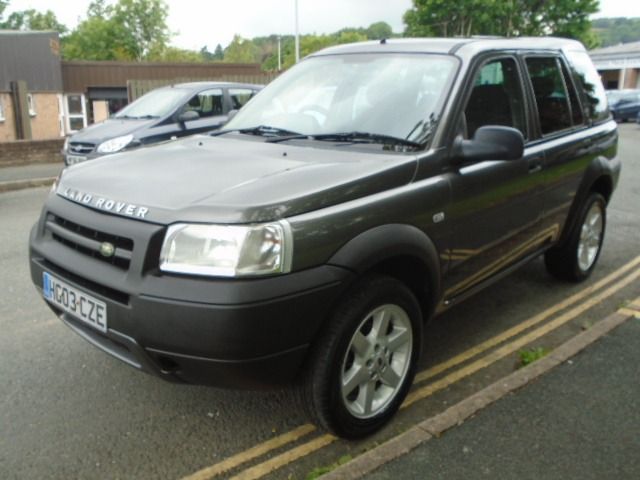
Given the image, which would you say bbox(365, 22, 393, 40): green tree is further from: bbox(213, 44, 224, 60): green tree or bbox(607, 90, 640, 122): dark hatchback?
bbox(607, 90, 640, 122): dark hatchback

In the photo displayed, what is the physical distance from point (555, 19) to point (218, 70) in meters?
28.2

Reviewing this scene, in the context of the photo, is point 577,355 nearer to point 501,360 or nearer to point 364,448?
point 501,360

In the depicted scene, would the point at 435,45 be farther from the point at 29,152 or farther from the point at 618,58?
the point at 618,58

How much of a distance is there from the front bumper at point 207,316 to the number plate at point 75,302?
43 mm

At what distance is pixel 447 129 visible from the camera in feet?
11.2

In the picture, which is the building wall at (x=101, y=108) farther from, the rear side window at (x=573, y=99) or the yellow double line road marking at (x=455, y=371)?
the rear side window at (x=573, y=99)

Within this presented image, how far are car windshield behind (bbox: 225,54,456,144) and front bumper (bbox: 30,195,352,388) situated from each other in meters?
1.19

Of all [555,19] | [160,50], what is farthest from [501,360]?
[160,50]

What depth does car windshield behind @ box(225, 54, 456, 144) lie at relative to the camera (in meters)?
3.54

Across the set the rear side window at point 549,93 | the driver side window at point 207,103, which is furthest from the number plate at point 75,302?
the driver side window at point 207,103

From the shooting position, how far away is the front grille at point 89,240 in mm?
2721

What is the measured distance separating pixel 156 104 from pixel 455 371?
846cm

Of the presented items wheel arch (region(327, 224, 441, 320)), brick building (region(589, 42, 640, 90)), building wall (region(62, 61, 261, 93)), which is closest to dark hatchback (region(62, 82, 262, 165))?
wheel arch (region(327, 224, 441, 320))

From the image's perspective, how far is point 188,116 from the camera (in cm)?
999
